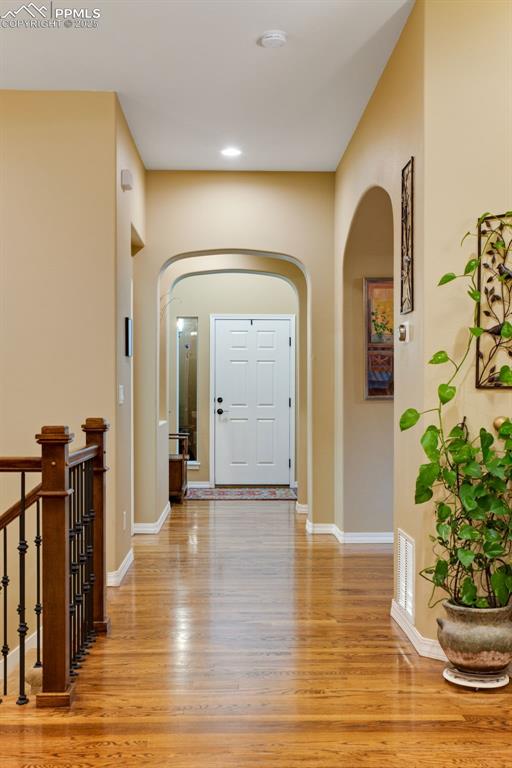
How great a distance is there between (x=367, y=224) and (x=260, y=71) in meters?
1.61

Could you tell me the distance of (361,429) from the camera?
6.00 meters

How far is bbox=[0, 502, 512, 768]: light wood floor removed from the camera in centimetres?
253

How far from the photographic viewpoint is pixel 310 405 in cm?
650

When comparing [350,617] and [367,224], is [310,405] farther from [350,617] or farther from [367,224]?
[350,617]

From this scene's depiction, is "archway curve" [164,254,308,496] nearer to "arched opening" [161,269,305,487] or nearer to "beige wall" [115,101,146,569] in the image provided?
"arched opening" [161,269,305,487]

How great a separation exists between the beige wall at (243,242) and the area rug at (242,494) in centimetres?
197

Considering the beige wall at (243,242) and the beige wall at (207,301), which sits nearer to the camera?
the beige wall at (243,242)

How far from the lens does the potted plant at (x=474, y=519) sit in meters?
3.04

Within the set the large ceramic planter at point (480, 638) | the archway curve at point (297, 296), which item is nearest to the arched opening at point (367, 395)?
the archway curve at point (297, 296)

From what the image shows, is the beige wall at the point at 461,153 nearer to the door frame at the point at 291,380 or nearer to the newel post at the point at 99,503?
the newel post at the point at 99,503

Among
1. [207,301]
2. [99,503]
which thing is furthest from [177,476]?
[99,503]

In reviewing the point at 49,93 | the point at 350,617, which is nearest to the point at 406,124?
the point at 49,93

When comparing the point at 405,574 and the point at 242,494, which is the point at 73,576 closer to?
the point at 405,574

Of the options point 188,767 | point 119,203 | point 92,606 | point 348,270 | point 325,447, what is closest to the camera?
point 188,767
